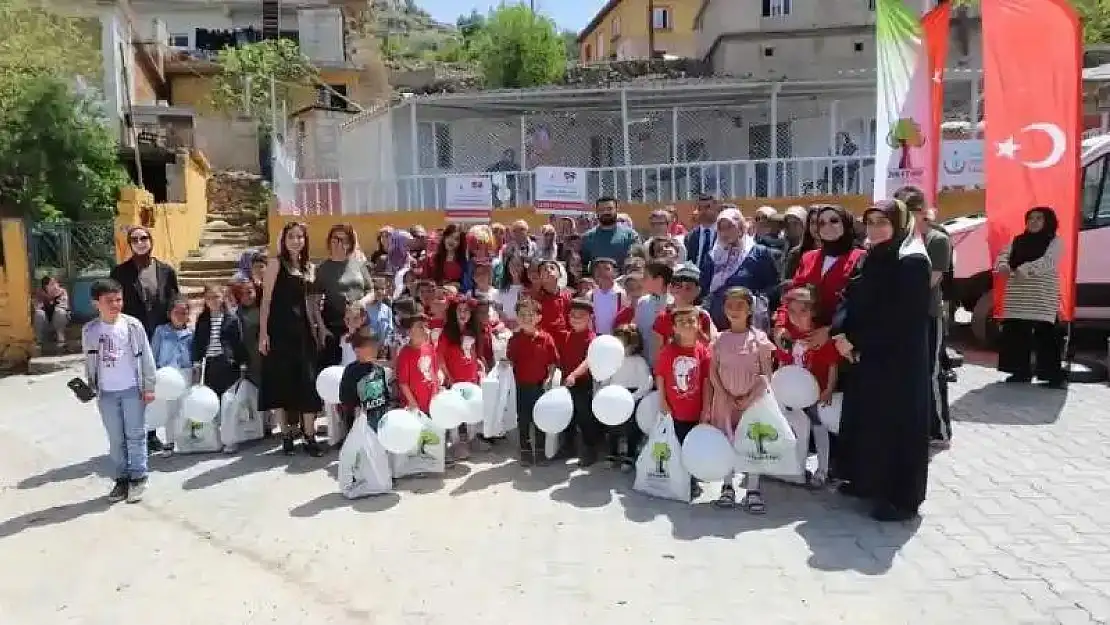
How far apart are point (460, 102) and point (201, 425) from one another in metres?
10.9

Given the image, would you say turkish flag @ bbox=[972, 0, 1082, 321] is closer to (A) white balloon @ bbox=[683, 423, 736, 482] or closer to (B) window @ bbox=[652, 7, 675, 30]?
(A) white balloon @ bbox=[683, 423, 736, 482]

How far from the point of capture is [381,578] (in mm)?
4367

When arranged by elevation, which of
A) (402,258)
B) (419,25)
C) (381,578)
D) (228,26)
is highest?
(419,25)

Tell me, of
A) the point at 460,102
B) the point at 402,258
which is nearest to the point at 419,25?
the point at 460,102

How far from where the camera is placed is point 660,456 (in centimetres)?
528

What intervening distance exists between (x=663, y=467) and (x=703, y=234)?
236 centimetres

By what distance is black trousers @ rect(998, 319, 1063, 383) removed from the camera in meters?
7.68

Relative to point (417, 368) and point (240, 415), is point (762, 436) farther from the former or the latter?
point (240, 415)

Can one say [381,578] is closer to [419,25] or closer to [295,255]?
[295,255]

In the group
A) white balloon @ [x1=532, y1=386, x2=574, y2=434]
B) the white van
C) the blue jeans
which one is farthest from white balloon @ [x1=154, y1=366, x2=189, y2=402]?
the white van

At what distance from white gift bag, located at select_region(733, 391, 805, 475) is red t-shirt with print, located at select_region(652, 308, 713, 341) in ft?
1.80

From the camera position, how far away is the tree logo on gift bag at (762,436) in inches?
197

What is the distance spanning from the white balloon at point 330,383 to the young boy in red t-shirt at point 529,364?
1.20 meters

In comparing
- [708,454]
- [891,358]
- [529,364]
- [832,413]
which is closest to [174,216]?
[529,364]
